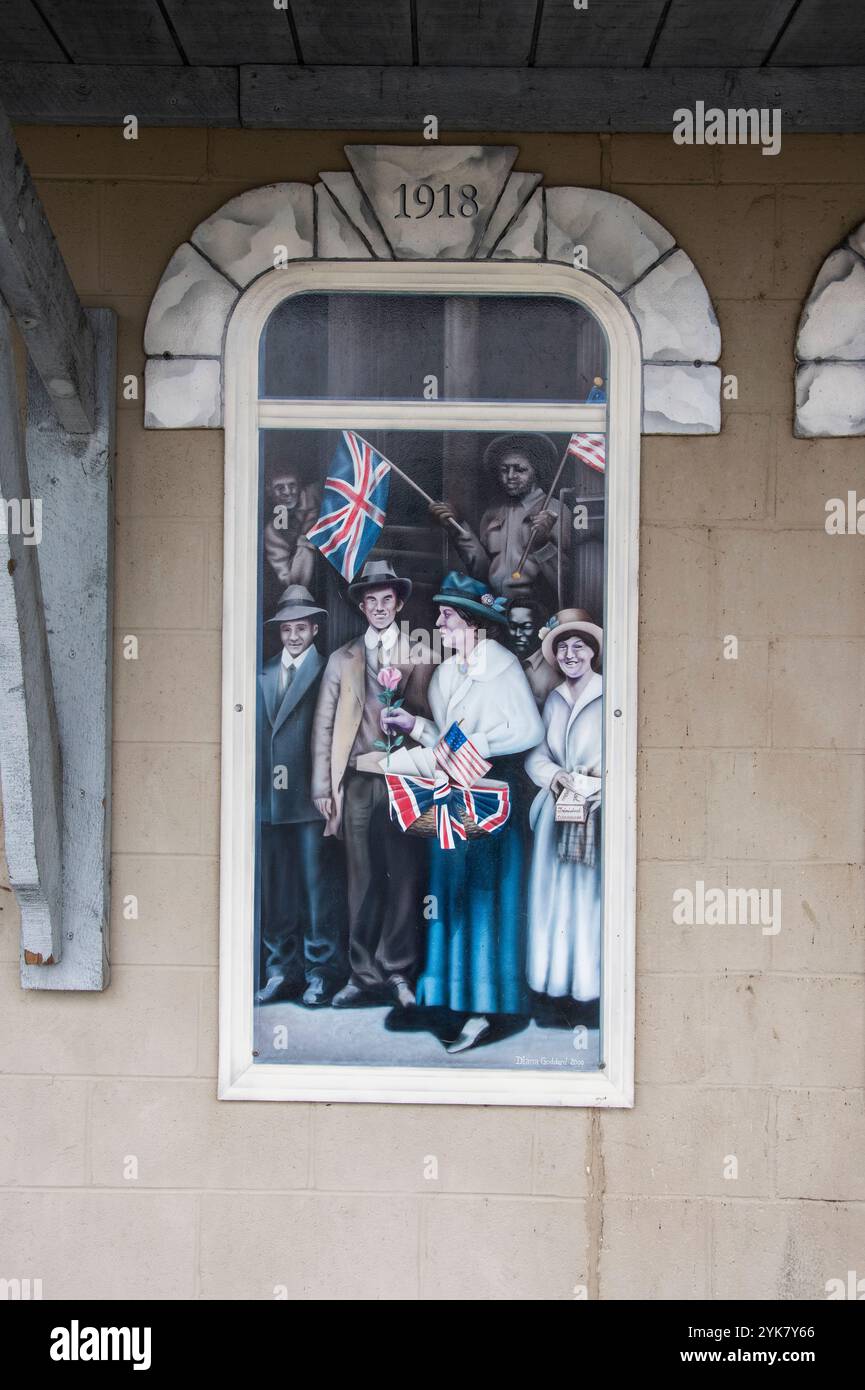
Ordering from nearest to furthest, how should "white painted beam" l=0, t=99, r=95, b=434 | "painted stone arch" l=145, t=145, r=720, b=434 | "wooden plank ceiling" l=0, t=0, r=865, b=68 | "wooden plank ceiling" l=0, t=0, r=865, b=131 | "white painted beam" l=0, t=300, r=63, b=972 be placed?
"white painted beam" l=0, t=99, r=95, b=434, "white painted beam" l=0, t=300, r=63, b=972, "wooden plank ceiling" l=0, t=0, r=865, b=68, "wooden plank ceiling" l=0, t=0, r=865, b=131, "painted stone arch" l=145, t=145, r=720, b=434

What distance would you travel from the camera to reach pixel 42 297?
212 centimetres

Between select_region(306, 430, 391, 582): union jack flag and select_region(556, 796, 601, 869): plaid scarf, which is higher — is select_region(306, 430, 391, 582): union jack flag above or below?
above

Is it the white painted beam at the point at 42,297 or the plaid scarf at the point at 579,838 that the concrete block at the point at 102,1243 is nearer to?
the plaid scarf at the point at 579,838

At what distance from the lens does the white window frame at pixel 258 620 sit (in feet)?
8.25

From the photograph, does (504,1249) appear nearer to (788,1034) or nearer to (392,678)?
(788,1034)

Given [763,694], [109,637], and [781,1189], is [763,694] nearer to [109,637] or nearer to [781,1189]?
[781,1189]

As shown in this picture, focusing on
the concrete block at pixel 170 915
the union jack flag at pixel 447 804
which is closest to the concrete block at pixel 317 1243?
the concrete block at pixel 170 915

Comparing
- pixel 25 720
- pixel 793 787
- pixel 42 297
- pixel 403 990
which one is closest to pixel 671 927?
pixel 793 787

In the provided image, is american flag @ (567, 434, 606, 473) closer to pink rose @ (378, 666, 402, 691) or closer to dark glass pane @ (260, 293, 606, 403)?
dark glass pane @ (260, 293, 606, 403)

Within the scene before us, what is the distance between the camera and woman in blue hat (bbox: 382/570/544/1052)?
2.54 meters

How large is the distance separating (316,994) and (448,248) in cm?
187

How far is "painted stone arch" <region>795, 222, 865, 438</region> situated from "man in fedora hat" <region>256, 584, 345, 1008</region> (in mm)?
1319

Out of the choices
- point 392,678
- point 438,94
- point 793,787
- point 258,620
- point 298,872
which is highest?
point 438,94

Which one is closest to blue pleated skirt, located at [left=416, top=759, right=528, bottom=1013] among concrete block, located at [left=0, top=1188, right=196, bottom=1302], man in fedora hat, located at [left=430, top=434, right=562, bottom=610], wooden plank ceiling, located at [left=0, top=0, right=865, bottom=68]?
man in fedora hat, located at [left=430, top=434, right=562, bottom=610]
